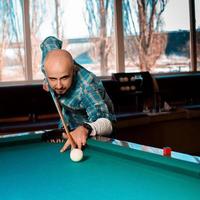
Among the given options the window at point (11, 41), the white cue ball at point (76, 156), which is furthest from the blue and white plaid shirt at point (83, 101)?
the window at point (11, 41)

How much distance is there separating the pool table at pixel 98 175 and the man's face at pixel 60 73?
1.42ft

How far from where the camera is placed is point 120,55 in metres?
6.67

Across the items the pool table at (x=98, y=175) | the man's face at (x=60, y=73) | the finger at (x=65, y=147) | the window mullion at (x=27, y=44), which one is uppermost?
the window mullion at (x=27, y=44)

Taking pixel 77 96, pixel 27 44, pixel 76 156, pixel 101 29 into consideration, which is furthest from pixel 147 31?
pixel 76 156

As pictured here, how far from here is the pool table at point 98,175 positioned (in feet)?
5.13

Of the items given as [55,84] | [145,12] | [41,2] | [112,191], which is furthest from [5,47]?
[112,191]

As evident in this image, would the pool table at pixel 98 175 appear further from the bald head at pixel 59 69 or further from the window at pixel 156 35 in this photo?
the window at pixel 156 35

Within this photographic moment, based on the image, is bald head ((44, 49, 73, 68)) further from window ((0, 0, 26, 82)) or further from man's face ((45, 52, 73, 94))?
window ((0, 0, 26, 82))

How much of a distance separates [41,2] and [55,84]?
12.5 feet

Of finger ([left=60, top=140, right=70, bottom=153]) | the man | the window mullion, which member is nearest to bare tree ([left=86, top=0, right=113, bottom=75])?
the window mullion

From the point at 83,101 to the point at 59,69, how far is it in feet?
1.16

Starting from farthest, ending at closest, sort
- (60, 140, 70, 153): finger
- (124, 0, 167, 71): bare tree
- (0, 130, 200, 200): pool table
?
(124, 0, 167, 71): bare tree < (60, 140, 70, 153): finger < (0, 130, 200, 200): pool table

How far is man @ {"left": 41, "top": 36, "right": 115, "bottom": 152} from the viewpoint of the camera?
2508 millimetres

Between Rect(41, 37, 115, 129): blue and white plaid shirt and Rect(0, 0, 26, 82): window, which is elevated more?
Rect(0, 0, 26, 82): window
